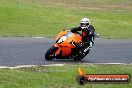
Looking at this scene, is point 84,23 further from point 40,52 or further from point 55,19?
point 55,19

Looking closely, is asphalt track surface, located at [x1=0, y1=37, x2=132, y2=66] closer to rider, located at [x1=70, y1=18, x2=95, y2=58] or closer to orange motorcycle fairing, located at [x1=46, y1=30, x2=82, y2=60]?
orange motorcycle fairing, located at [x1=46, y1=30, x2=82, y2=60]

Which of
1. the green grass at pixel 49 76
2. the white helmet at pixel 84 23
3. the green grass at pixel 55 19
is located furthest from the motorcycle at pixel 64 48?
the green grass at pixel 55 19

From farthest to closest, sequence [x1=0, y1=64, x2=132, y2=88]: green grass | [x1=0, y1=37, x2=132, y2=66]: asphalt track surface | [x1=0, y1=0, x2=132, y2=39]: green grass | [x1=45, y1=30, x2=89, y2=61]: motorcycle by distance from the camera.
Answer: [x1=0, y1=0, x2=132, y2=39]: green grass
[x1=45, y1=30, x2=89, y2=61]: motorcycle
[x1=0, y1=37, x2=132, y2=66]: asphalt track surface
[x1=0, y1=64, x2=132, y2=88]: green grass

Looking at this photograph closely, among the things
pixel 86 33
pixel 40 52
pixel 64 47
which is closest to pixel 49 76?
pixel 64 47

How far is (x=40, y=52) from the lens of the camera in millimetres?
16734

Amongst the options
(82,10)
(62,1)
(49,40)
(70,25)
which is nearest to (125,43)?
(49,40)

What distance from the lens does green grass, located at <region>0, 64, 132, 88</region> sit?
30.7ft

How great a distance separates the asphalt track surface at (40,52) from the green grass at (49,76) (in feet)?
5.90

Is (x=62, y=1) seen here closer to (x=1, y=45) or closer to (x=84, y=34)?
(x=1, y=45)

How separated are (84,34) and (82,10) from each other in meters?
27.4

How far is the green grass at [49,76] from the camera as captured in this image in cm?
934

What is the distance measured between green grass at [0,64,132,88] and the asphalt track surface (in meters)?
1.80

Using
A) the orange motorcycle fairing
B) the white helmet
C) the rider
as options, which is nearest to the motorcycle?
the orange motorcycle fairing

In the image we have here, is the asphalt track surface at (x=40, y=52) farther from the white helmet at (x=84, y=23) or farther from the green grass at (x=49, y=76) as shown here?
the green grass at (x=49, y=76)
